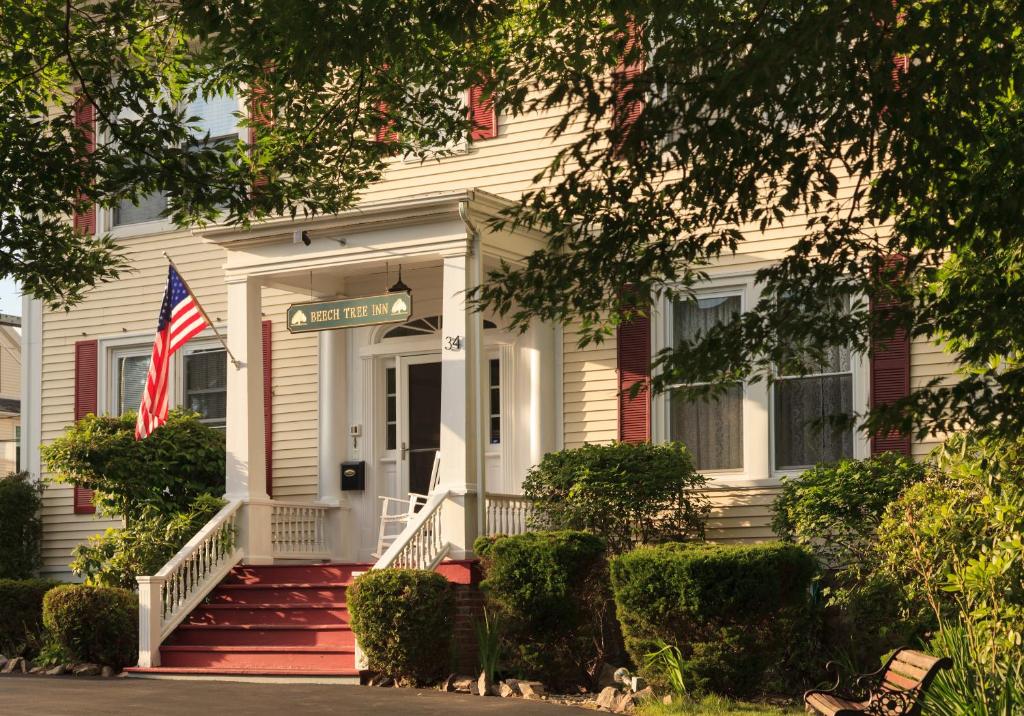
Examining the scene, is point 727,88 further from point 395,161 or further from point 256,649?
point 395,161

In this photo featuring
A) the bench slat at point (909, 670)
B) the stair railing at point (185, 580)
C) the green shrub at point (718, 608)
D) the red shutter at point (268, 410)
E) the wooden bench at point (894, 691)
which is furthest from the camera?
the red shutter at point (268, 410)

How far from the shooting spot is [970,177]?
8227 mm

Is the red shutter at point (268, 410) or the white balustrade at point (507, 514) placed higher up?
the red shutter at point (268, 410)

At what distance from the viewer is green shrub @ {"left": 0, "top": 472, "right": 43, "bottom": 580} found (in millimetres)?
17906

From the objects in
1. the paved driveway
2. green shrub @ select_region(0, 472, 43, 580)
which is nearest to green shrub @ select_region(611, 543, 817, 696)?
the paved driveway

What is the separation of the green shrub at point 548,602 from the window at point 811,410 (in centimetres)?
274

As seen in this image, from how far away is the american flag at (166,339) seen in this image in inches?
586

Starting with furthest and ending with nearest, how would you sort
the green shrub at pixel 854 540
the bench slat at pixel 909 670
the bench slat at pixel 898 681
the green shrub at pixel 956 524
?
1. the green shrub at pixel 854 540
2. the green shrub at pixel 956 524
3. the bench slat at pixel 898 681
4. the bench slat at pixel 909 670

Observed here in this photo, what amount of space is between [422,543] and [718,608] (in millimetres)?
3236

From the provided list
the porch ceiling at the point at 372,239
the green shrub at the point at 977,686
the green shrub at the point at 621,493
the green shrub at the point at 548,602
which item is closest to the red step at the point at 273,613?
the green shrub at the point at 548,602

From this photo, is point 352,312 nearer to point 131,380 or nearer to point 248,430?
point 248,430

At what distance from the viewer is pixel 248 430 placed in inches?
598

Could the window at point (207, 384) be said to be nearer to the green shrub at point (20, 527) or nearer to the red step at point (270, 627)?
the green shrub at point (20, 527)

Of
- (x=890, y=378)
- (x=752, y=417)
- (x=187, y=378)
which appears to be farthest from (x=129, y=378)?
(x=890, y=378)
